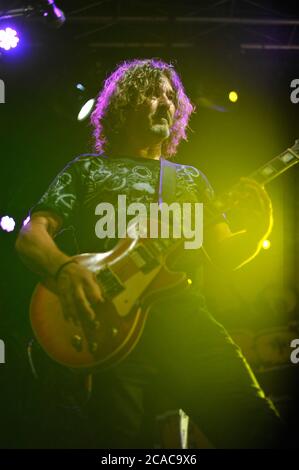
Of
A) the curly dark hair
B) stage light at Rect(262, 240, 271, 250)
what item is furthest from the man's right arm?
stage light at Rect(262, 240, 271, 250)

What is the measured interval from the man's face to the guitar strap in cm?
17

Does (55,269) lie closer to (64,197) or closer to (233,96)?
(64,197)

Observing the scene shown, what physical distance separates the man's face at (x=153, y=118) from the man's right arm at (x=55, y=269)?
2.07 feet

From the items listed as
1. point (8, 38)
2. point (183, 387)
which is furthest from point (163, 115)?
point (8, 38)

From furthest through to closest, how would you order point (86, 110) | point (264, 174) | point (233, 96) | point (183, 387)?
point (233, 96) → point (86, 110) → point (264, 174) → point (183, 387)

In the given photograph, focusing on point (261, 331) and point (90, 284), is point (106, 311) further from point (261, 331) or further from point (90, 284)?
point (261, 331)

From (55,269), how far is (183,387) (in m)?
0.68

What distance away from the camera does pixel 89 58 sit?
4426 mm

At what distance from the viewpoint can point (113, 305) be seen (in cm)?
191

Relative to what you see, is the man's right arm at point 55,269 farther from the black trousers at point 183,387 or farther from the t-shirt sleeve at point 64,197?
the black trousers at point 183,387

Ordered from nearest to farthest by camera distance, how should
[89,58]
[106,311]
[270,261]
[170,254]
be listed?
[106,311], [170,254], [89,58], [270,261]

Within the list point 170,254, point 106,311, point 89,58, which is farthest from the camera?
point 89,58
